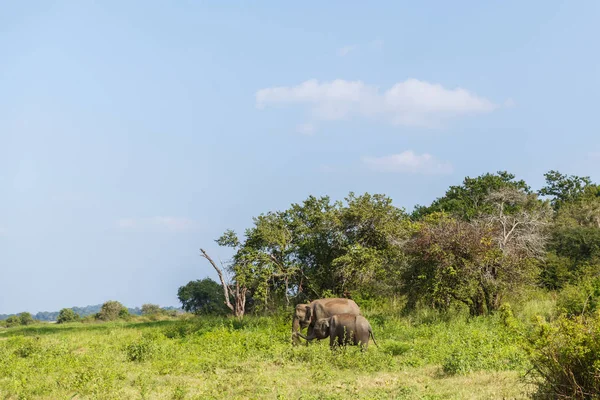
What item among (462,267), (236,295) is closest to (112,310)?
(236,295)

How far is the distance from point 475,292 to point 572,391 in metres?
16.0

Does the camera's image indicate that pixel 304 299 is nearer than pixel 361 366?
No

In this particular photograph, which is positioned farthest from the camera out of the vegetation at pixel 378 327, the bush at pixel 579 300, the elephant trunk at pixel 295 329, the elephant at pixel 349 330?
the bush at pixel 579 300

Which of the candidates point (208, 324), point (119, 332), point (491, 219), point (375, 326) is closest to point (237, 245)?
point (208, 324)

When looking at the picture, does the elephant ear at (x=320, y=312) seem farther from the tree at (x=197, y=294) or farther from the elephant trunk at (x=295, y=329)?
the tree at (x=197, y=294)

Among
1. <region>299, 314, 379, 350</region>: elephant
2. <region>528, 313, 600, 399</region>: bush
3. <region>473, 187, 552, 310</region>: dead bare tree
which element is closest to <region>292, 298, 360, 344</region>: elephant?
<region>299, 314, 379, 350</region>: elephant

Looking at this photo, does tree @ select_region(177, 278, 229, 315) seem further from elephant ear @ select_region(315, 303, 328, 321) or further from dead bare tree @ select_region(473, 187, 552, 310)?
elephant ear @ select_region(315, 303, 328, 321)

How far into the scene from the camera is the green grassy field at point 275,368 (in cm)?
1306

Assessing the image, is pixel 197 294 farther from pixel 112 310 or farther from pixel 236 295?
pixel 236 295

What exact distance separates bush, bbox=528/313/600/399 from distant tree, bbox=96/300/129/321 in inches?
1927

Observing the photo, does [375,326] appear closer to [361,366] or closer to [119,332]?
[361,366]

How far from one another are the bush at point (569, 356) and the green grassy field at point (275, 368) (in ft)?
2.82

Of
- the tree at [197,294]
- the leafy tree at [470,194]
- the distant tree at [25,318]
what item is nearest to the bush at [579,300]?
the leafy tree at [470,194]

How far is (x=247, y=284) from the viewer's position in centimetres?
2742
